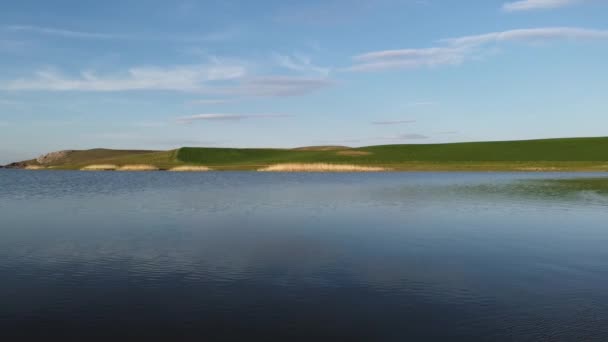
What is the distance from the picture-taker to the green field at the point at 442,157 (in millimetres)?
104250

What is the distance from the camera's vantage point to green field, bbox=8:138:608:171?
342 feet

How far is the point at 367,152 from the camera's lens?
140875mm

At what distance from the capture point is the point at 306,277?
13.9 m

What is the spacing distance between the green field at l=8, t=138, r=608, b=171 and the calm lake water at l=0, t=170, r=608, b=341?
3164 inches

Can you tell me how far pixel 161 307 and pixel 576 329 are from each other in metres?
8.56

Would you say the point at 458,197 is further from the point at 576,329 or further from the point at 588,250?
the point at 576,329

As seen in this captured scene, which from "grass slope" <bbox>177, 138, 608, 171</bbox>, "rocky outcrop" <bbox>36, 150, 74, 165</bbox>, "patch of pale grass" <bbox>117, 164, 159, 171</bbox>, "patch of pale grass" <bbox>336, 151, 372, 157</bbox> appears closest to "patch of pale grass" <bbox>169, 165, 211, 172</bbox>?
"grass slope" <bbox>177, 138, 608, 171</bbox>

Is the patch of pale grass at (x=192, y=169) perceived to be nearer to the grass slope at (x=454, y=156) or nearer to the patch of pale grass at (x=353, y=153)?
the grass slope at (x=454, y=156)

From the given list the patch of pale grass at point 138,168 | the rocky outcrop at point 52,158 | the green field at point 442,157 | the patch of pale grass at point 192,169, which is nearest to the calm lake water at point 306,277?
the green field at point 442,157

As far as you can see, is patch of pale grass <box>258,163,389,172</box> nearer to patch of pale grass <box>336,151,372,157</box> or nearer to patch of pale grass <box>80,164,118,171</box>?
patch of pale grass <box>336,151,372,157</box>

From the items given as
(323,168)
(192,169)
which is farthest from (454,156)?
(192,169)

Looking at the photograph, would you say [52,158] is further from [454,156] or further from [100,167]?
[454,156]

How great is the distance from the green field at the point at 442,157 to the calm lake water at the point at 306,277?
80.4 metres

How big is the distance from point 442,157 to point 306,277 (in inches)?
4586
